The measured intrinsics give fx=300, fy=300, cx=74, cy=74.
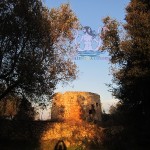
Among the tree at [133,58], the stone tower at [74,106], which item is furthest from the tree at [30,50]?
the stone tower at [74,106]

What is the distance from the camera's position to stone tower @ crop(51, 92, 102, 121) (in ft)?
151

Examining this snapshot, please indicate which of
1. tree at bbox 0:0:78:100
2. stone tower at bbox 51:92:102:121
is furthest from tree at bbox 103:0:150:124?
stone tower at bbox 51:92:102:121

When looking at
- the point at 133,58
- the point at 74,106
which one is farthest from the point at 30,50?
the point at 74,106

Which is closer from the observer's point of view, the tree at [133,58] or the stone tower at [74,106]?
the tree at [133,58]

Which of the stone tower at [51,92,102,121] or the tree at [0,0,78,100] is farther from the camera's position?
the stone tower at [51,92,102,121]

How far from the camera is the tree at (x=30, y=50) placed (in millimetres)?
19391

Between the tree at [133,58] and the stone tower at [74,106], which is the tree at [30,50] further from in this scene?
the stone tower at [74,106]

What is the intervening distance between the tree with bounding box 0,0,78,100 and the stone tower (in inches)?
951

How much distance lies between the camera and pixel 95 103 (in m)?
Answer: 49.7

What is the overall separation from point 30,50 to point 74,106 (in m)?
27.0

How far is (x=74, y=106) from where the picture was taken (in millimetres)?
46500

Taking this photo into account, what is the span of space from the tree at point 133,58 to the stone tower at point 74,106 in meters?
20.8

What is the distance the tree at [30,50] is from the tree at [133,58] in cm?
435

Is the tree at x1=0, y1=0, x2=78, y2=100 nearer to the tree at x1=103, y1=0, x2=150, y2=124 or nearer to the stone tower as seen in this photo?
the tree at x1=103, y1=0, x2=150, y2=124
